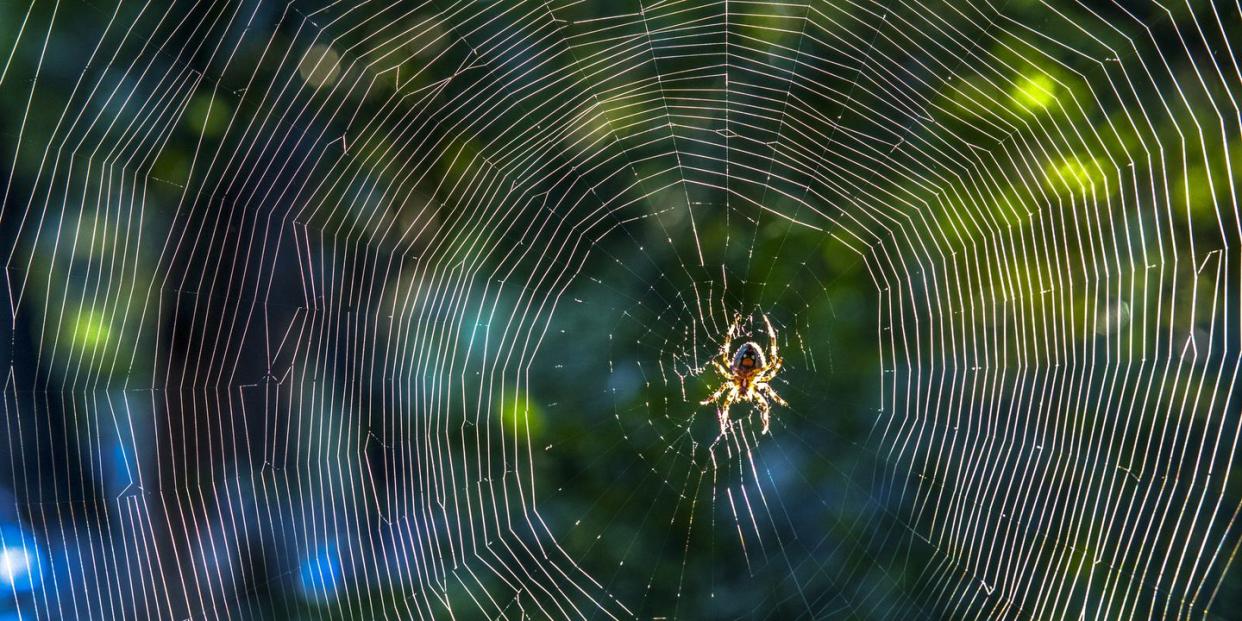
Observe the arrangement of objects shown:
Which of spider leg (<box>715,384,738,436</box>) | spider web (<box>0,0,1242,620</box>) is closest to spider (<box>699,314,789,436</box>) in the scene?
spider leg (<box>715,384,738,436</box>)

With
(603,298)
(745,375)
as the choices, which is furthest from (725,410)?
(603,298)

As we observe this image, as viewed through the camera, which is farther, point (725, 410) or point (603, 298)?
point (603, 298)

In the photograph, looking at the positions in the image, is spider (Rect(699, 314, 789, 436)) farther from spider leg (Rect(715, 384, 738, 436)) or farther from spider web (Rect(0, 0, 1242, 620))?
spider web (Rect(0, 0, 1242, 620))

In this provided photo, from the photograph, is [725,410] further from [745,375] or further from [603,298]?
[603,298]

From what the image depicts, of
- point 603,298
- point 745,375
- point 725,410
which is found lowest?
point 725,410

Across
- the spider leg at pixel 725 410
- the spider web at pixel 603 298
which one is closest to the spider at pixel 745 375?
the spider leg at pixel 725 410

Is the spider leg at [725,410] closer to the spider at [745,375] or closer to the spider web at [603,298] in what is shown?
the spider at [745,375]
